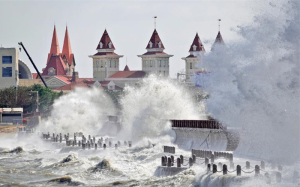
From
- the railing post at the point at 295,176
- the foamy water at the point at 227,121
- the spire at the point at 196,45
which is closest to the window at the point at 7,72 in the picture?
the spire at the point at 196,45

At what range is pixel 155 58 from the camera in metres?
174

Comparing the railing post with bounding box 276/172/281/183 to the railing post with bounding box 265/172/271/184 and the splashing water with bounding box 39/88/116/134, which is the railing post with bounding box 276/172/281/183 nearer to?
the railing post with bounding box 265/172/271/184

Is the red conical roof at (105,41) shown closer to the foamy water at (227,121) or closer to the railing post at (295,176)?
the foamy water at (227,121)

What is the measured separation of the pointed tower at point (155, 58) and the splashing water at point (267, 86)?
431 feet

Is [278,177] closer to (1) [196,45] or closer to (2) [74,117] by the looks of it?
(2) [74,117]

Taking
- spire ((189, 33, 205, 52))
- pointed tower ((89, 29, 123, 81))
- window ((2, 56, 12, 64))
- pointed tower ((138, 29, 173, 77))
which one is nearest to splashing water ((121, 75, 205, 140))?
window ((2, 56, 12, 64))

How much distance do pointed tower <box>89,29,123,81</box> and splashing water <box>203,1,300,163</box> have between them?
13625 centimetres

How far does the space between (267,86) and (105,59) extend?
144 m

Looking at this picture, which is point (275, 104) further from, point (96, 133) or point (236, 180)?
point (96, 133)

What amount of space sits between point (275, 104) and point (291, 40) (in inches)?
95.0

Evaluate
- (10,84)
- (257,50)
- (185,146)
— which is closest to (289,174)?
(257,50)

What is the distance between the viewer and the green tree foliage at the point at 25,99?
11219 centimetres

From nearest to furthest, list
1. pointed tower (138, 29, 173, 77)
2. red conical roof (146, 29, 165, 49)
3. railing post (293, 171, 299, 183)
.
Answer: railing post (293, 171, 299, 183) < pointed tower (138, 29, 173, 77) < red conical roof (146, 29, 165, 49)

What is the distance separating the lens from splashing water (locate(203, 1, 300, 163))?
33.3 metres
